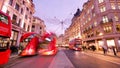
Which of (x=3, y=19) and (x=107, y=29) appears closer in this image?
(x=3, y=19)

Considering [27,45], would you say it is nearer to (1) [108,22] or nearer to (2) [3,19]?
(2) [3,19]

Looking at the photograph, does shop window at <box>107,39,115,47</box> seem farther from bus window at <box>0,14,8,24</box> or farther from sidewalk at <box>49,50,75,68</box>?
bus window at <box>0,14,8,24</box>

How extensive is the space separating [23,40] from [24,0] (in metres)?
18.0

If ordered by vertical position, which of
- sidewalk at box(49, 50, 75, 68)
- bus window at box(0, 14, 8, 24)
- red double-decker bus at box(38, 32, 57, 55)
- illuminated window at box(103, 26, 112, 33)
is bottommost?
sidewalk at box(49, 50, 75, 68)

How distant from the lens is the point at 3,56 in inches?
258

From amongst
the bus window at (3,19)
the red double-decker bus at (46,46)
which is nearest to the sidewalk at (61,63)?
the red double-decker bus at (46,46)

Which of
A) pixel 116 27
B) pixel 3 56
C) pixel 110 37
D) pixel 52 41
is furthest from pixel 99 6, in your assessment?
pixel 3 56

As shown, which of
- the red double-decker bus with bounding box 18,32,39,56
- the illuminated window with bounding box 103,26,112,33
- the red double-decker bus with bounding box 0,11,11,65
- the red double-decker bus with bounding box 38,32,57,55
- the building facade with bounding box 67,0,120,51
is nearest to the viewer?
the red double-decker bus with bounding box 0,11,11,65

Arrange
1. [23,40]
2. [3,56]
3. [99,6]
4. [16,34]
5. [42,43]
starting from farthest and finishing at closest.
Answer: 1. [99,6]
2. [16,34]
3. [42,43]
4. [23,40]
5. [3,56]

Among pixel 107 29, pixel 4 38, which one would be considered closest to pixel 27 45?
pixel 4 38

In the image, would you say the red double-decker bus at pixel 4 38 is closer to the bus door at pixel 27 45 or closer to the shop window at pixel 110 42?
the bus door at pixel 27 45

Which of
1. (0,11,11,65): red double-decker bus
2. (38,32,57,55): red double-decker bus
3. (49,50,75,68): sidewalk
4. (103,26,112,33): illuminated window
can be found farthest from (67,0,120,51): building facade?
(0,11,11,65): red double-decker bus

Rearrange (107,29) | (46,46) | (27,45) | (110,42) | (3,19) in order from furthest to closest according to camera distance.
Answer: (107,29), (110,42), (46,46), (27,45), (3,19)

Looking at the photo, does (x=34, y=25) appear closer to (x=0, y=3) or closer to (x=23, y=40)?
(x=0, y=3)
